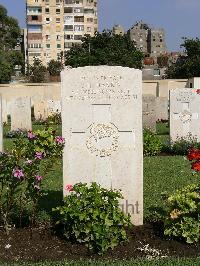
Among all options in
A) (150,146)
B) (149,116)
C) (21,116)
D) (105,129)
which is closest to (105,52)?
(21,116)

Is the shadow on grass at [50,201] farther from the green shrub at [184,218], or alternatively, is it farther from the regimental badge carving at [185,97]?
the regimental badge carving at [185,97]

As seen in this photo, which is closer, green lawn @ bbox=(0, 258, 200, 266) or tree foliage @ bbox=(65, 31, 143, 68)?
green lawn @ bbox=(0, 258, 200, 266)

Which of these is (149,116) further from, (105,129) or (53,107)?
(105,129)

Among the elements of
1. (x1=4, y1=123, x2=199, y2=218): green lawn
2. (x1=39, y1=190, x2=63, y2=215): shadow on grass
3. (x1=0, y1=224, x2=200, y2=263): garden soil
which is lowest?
(x1=0, y1=224, x2=200, y2=263): garden soil

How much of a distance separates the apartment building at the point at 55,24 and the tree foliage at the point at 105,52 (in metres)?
37.4

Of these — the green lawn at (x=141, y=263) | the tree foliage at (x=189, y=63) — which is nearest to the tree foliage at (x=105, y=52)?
the tree foliage at (x=189, y=63)

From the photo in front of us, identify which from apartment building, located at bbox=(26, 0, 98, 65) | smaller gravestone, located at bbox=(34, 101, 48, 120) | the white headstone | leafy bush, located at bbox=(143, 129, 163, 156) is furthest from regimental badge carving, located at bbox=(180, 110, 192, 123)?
apartment building, located at bbox=(26, 0, 98, 65)

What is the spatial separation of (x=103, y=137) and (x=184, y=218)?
4.33 feet

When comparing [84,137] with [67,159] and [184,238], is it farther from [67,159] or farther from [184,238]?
[184,238]

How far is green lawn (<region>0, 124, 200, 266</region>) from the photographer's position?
5.12 meters

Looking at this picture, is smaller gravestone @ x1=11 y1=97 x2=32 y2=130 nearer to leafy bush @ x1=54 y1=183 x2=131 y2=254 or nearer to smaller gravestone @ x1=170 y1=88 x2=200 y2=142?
smaller gravestone @ x1=170 y1=88 x2=200 y2=142

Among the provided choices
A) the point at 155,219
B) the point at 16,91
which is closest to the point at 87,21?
the point at 16,91

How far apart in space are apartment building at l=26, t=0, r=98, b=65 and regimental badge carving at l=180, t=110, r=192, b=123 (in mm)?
77830

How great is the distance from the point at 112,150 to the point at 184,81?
93.7ft
